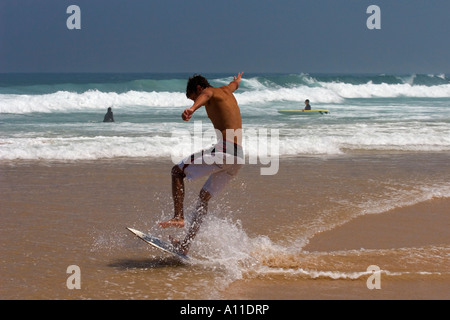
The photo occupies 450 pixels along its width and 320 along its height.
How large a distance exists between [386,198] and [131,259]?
435 cm

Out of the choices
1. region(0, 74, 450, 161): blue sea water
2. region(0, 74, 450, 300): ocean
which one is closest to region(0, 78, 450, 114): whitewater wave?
region(0, 74, 450, 161): blue sea water

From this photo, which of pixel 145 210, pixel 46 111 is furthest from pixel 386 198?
pixel 46 111

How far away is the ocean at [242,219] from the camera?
204 inches

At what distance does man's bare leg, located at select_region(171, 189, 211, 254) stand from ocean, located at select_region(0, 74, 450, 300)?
6.3 inches

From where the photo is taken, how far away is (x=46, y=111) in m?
28.0

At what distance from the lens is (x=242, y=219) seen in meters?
7.46

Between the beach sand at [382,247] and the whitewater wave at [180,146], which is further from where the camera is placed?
the whitewater wave at [180,146]

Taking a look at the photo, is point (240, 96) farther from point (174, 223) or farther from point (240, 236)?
point (174, 223)

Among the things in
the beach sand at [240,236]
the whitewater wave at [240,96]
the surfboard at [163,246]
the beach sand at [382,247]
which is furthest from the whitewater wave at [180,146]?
the whitewater wave at [240,96]

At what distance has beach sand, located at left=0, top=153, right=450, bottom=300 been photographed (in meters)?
5.10

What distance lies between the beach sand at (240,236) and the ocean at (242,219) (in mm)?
20

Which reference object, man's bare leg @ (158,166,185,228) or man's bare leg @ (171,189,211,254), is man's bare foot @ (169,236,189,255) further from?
man's bare leg @ (158,166,185,228)

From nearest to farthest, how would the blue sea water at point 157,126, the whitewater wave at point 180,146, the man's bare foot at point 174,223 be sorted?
1. the man's bare foot at point 174,223
2. the whitewater wave at point 180,146
3. the blue sea water at point 157,126

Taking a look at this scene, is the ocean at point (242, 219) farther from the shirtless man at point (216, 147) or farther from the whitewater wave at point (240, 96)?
the whitewater wave at point (240, 96)
